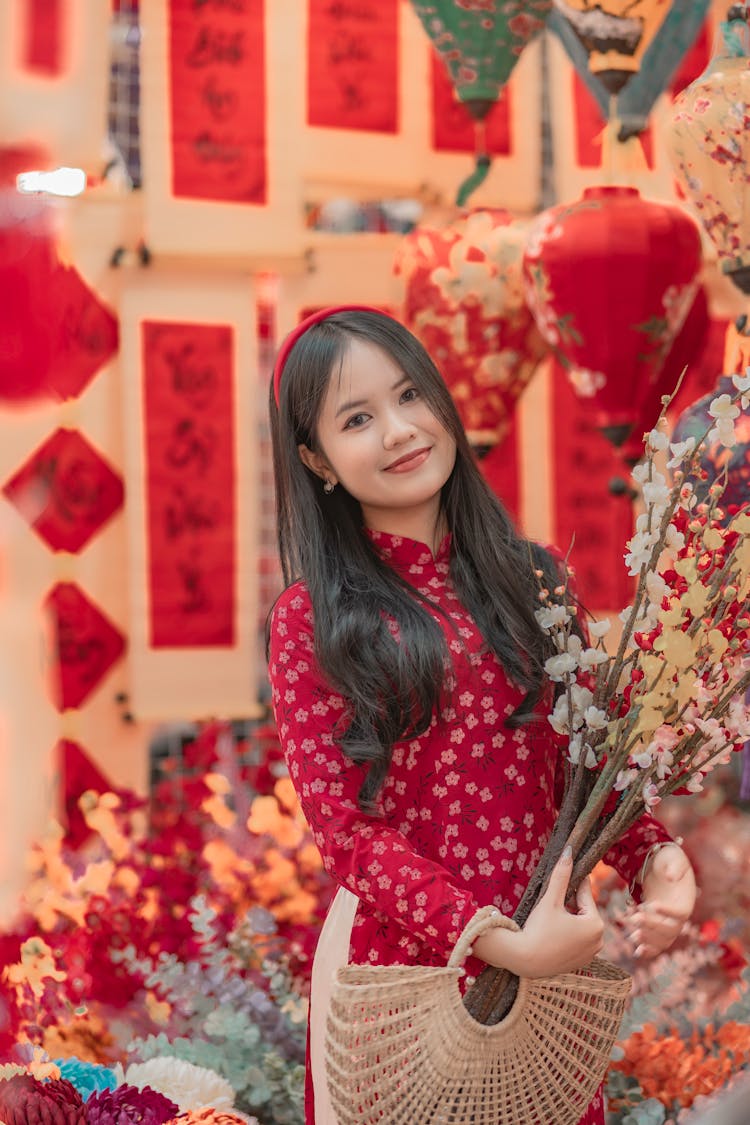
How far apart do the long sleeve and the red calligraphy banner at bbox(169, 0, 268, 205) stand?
167 centimetres

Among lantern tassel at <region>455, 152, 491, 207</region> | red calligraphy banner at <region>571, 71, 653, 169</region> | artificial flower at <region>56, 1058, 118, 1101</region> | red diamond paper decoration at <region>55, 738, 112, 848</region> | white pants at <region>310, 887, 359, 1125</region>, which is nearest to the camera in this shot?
white pants at <region>310, 887, 359, 1125</region>

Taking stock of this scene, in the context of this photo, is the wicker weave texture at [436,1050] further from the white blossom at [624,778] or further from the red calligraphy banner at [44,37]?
the red calligraphy banner at [44,37]

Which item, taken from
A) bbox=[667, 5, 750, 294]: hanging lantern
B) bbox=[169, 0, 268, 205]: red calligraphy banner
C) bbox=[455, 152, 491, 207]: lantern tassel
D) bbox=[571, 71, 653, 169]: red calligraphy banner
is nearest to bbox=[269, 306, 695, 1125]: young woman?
A: bbox=[667, 5, 750, 294]: hanging lantern

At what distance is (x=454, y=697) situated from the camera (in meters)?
1.27

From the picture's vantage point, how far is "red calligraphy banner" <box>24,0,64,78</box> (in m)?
2.48

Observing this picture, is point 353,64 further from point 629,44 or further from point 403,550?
point 403,550

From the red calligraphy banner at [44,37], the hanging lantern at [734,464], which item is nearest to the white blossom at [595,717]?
the hanging lantern at [734,464]

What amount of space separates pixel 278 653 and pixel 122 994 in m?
0.86

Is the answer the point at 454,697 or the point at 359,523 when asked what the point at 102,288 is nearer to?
the point at 359,523

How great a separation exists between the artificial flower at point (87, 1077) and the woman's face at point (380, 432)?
730 millimetres

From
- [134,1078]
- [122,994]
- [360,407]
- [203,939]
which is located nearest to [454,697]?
[360,407]

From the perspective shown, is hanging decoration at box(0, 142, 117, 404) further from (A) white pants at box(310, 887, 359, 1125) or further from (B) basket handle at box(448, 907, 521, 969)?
(B) basket handle at box(448, 907, 521, 969)

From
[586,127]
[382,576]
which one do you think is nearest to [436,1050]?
[382,576]

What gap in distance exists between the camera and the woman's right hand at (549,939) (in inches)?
42.3
